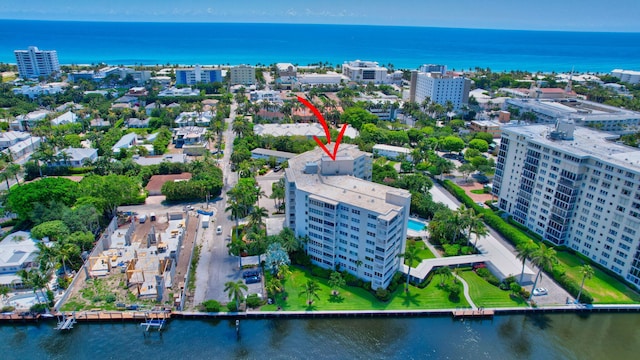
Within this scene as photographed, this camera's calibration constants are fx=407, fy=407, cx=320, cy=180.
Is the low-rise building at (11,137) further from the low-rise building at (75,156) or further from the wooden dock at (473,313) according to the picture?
the wooden dock at (473,313)

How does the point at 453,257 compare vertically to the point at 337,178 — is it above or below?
below

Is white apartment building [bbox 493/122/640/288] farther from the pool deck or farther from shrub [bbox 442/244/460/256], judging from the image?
shrub [bbox 442/244/460/256]

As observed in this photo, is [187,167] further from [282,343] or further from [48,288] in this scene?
[282,343]

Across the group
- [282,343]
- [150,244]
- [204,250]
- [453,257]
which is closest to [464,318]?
[453,257]

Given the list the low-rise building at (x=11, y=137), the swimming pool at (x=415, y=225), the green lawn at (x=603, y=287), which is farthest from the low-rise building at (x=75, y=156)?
the green lawn at (x=603, y=287)

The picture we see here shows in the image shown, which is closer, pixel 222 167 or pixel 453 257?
pixel 453 257

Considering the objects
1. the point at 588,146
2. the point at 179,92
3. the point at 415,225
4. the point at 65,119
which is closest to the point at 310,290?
the point at 415,225
